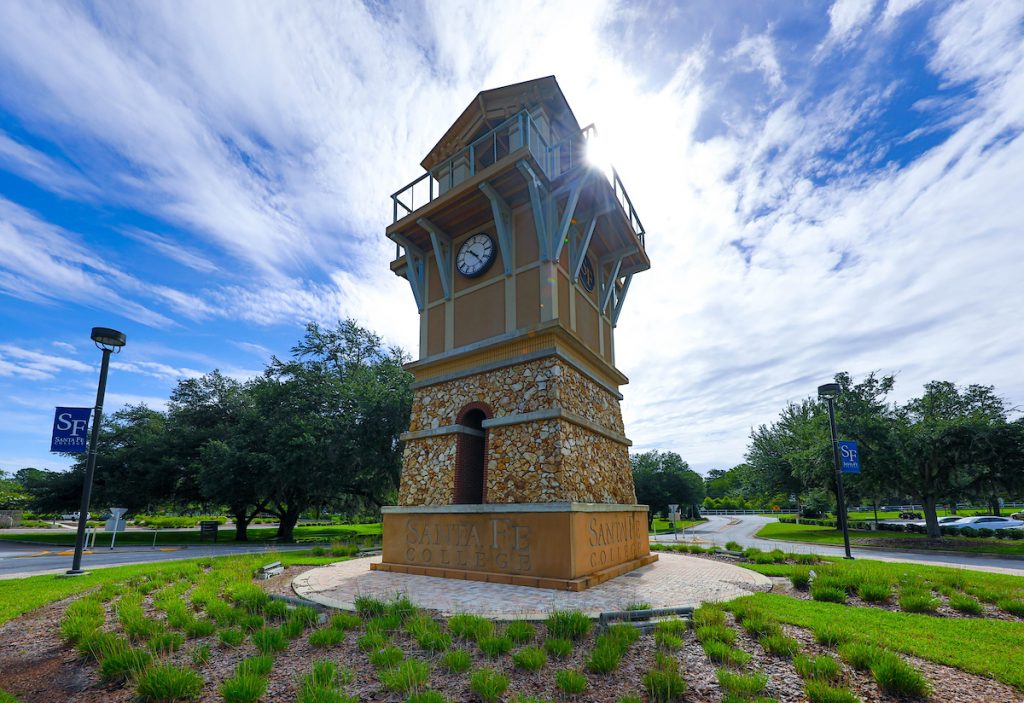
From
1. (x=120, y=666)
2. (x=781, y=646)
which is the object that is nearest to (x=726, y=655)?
(x=781, y=646)

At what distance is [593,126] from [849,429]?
75.5 feet

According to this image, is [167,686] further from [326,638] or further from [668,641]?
[668,641]

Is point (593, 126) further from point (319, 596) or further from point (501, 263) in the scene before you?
point (319, 596)

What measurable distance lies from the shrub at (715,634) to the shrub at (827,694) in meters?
1.36

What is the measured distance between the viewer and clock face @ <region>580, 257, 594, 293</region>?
48.7 feet

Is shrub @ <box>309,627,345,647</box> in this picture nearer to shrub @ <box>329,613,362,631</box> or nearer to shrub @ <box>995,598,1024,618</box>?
shrub @ <box>329,613,362,631</box>

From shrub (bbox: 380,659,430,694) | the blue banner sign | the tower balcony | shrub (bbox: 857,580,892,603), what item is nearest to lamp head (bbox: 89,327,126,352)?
the blue banner sign

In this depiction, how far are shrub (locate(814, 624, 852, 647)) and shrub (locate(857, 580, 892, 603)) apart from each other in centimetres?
330

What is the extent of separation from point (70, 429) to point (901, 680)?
17.7m

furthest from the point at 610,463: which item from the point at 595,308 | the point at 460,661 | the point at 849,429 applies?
the point at 849,429

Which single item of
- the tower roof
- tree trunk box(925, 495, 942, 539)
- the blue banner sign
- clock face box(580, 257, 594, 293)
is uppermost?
the tower roof

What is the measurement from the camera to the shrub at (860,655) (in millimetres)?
5137

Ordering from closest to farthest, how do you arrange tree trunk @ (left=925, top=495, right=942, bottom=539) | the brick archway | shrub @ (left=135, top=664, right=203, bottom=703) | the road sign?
shrub @ (left=135, top=664, right=203, bottom=703), the brick archway, the road sign, tree trunk @ (left=925, top=495, right=942, bottom=539)

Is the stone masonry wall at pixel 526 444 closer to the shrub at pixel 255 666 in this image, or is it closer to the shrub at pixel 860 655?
the shrub at pixel 860 655
